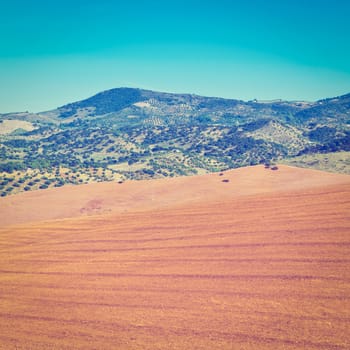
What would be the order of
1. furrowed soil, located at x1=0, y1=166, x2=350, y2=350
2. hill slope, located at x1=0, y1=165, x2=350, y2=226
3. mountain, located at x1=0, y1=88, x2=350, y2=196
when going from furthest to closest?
mountain, located at x1=0, y1=88, x2=350, y2=196, hill slope, located at x1=0, y1=165, x2=350, y2=226, furrowed soil, located at x1=0, y1=166, x2=350, y2=350

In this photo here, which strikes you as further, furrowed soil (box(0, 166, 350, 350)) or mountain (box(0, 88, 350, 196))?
mountain (box(0, 88, 350, 196))

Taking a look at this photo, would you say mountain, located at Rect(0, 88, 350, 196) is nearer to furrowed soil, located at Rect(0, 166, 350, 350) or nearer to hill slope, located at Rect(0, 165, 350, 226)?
hill slope, located at Rect(0, 165, 350, 226)

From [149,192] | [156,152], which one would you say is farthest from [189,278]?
[156,152]

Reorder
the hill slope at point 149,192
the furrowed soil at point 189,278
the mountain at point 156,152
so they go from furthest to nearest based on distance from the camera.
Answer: the mountain at point 156,152
the hill slope at point 149,192
the furrowed soil at point 189,278

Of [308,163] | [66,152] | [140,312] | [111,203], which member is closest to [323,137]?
[308,163]

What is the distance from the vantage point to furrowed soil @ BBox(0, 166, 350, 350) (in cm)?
1282

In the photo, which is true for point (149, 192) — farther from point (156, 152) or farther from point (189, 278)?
point (156, 152)

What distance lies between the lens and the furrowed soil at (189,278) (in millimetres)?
12820

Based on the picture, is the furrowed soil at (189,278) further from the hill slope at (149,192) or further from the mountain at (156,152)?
the mountain at (156,152)

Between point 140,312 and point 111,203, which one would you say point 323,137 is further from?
point 140,312

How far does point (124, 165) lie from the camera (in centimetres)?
13100

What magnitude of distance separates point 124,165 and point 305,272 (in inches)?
4646

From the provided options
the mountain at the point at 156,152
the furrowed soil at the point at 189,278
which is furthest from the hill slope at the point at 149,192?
the mountain at the point at 156,152

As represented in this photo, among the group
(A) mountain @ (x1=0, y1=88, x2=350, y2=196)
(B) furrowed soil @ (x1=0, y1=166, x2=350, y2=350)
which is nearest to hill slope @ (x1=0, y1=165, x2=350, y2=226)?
(B) furrowed soil @ (x1=0, y1=166, x2=350, y2=350)
